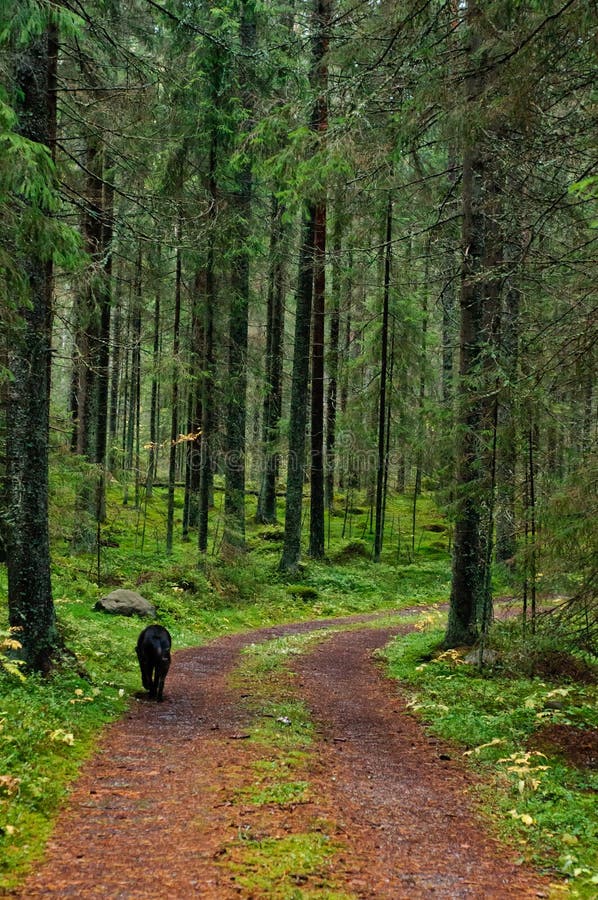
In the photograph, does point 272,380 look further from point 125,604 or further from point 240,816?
point 240,816

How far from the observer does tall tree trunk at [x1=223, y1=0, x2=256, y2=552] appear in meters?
18.1

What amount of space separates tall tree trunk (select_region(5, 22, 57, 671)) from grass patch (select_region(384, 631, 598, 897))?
5.13 m

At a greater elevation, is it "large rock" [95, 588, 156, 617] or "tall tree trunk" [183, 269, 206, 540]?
"tall tree trunk" [183, 269, 206, 540]

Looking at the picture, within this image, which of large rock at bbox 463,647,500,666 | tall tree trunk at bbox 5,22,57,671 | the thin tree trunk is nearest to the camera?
tall tree trunk at bbox 5,22,57,671

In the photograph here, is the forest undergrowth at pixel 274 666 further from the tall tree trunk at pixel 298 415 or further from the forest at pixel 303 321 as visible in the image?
the tall tree trunk at pixel 298 415

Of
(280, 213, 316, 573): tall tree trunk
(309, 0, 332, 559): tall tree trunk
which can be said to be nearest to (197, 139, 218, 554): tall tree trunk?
(280, 213, 316, 573): tall tree trunk

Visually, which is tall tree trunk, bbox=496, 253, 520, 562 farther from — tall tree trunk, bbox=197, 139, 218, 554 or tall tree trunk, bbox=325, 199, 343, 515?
tall tree trunk, bbox=325, 199, 343, 515

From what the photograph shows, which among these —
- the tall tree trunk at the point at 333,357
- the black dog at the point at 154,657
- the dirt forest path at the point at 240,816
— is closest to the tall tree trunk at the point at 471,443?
the dirt forest path at the point at 240,816

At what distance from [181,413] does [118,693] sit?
14.7 m

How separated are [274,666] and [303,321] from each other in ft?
36.2

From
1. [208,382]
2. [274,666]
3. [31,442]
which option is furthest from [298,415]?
[31,442]

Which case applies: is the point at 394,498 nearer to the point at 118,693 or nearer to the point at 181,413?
the point at 181,413

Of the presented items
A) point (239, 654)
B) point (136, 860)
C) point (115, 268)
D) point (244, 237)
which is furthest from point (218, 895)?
point (115, 268)

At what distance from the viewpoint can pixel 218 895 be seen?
3.58m
